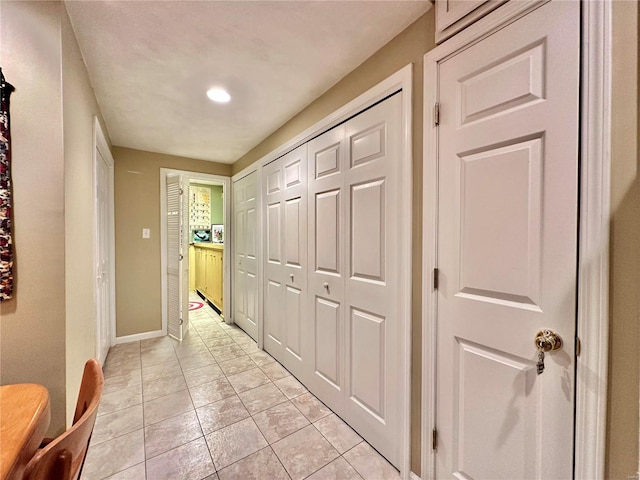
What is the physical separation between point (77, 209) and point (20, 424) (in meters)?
1.09

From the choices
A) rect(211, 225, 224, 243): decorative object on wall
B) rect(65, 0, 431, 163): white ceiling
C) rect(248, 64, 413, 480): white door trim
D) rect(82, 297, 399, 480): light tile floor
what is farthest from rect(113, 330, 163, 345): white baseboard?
rect(248, 64, 413, 480): white door trim

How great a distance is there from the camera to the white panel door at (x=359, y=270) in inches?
55.4

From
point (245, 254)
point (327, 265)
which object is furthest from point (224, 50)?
point (245, 254)

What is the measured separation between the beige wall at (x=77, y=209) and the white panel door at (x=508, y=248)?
171cm

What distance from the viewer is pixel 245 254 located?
10.8 ft

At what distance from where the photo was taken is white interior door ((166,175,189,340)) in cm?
314

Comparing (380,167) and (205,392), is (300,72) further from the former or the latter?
(205,392)

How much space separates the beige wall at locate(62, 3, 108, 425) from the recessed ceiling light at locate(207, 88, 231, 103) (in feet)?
2.34

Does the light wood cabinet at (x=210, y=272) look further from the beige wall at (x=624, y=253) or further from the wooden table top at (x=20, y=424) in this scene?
the beige wall at (x=624, y=253)

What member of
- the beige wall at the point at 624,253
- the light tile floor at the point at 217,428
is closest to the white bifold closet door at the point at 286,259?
the light tile floor at the point at 217,428

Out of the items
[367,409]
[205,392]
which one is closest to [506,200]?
[367,409]

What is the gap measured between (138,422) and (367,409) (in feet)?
4.93

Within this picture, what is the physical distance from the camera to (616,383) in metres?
0.76

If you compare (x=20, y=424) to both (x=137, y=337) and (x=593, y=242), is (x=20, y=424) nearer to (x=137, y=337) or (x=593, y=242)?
(x=593, y=242)
